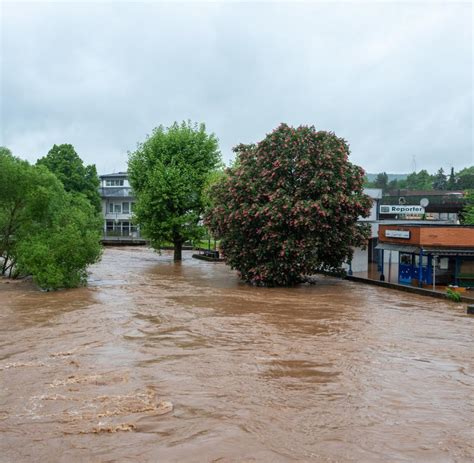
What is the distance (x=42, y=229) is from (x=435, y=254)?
19.3m

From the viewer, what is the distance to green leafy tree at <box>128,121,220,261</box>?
40094mm

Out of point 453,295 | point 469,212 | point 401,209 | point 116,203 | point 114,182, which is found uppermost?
point 114,182

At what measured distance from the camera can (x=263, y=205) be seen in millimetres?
27078

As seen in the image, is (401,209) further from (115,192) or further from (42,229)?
(115,192)

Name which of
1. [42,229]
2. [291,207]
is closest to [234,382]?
[291,207]

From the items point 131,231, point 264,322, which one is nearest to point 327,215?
point 264,322

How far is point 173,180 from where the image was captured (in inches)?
1577

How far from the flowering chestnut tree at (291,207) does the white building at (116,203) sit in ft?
156

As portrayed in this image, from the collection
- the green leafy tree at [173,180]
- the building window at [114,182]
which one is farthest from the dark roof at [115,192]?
the green leafy tree at [173,180]

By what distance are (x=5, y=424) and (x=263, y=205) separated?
19094 millimetres

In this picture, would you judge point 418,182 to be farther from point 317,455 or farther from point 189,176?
point 317,455

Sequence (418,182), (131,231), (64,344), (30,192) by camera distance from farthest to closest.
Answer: (418,182) < (131,231) < (30,192) < (64,344)

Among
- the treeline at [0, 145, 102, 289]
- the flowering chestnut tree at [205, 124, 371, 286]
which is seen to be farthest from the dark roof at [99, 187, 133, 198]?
the flowering chestnut tree at [205, 124, 371, 286]

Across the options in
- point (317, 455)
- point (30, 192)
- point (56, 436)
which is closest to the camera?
point (317, 455)
